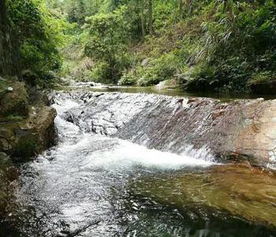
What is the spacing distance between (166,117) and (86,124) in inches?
104

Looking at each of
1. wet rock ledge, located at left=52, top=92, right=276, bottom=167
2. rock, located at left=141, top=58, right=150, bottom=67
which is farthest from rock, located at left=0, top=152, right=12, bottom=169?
rock, located at left=141, top=58, right=150, bottom=67

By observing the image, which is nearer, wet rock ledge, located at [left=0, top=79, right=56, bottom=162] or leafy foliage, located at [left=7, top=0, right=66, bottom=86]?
wet rock ledge, located at [left=0, top=79, right=56, bottom=162]

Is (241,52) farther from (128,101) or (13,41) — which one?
(13,41)

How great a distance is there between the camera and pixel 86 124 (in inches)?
400

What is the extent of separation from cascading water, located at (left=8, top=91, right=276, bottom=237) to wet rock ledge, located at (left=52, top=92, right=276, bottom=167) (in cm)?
33

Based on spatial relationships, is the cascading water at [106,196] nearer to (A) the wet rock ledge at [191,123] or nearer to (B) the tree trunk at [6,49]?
(A) the wet rock ledge at [191,123]

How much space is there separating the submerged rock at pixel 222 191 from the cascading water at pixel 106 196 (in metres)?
0.15

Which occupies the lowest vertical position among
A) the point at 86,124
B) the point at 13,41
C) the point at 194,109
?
the point at 86,124

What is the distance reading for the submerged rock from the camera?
4.10 meters

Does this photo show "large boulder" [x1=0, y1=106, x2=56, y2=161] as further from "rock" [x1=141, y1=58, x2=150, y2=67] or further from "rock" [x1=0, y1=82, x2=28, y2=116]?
"rock" [x1=141, y1=58, x2=150, y2=67]

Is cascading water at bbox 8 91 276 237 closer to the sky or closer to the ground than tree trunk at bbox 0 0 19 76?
closer to the ground

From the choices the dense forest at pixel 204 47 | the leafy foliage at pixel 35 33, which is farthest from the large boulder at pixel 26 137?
the leafy foliage at pixel 35 33

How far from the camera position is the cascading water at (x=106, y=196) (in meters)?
3.77

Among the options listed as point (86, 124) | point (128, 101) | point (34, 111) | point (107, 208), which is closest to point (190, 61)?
point (128, 101)
